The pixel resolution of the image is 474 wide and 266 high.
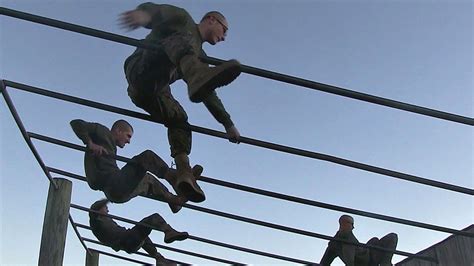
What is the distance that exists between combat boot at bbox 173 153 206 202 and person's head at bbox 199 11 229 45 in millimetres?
760

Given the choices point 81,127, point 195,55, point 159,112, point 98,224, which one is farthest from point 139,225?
point 195,55

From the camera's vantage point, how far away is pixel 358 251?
5.40 meters

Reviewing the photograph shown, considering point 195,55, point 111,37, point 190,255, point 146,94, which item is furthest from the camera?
point 190,255

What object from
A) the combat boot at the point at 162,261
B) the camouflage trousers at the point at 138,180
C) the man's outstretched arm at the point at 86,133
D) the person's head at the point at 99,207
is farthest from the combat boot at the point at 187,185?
the combat boot at the point at 162,261

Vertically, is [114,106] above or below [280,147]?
above

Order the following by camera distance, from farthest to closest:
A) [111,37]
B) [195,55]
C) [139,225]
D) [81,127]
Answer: [139,225] < [81,127] < [195,55] < [111,37]

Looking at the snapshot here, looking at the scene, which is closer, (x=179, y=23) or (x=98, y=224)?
(x=179, y=23)

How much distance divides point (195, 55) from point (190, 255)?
9.94ft

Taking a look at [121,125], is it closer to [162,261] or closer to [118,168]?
[118,168]

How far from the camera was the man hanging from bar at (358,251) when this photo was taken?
17.1 feet

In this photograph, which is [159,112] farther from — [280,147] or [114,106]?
[280,147]

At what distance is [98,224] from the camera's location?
216 inches

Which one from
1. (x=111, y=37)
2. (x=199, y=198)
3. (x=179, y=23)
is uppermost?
(x=179, y=23)

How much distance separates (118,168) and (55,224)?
0.70 meters
